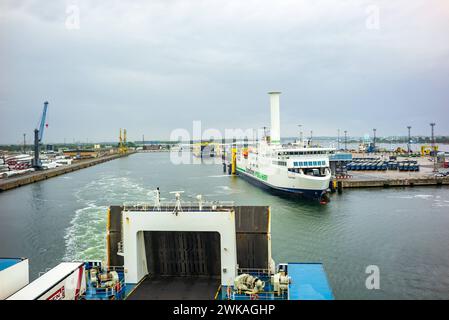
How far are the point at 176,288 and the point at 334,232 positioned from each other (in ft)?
38.7

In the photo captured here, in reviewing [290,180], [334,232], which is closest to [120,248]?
[334,232]

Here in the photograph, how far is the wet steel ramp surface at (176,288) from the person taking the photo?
6.05 meters

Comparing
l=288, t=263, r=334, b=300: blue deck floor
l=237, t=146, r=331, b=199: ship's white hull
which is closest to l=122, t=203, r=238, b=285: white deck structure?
l=288, t=263, r=334, b=300: blue deck floor

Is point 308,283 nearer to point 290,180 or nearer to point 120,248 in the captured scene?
point 120,248

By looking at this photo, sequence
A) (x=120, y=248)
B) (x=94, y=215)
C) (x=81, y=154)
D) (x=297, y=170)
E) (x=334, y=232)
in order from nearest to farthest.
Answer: (x=120, y=248)
(x=334, y=232)
(x=94, y=215)
(x=297, y=170)
(x=81, y=154)

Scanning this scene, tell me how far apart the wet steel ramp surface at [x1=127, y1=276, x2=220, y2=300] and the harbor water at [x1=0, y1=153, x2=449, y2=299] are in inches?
192

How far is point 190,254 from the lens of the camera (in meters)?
7.13

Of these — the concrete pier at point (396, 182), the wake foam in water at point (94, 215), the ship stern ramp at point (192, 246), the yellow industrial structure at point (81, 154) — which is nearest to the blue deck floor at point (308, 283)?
the ship stern ramp at point (192, 246)

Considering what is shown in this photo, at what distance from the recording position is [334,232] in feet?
54.2

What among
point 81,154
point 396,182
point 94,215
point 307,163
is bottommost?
point 94,215

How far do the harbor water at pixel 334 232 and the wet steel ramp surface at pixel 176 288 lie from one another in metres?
4.87

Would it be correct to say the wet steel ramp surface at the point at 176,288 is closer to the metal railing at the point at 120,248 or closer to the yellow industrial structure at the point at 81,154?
the metal railing at the point at 120,248
